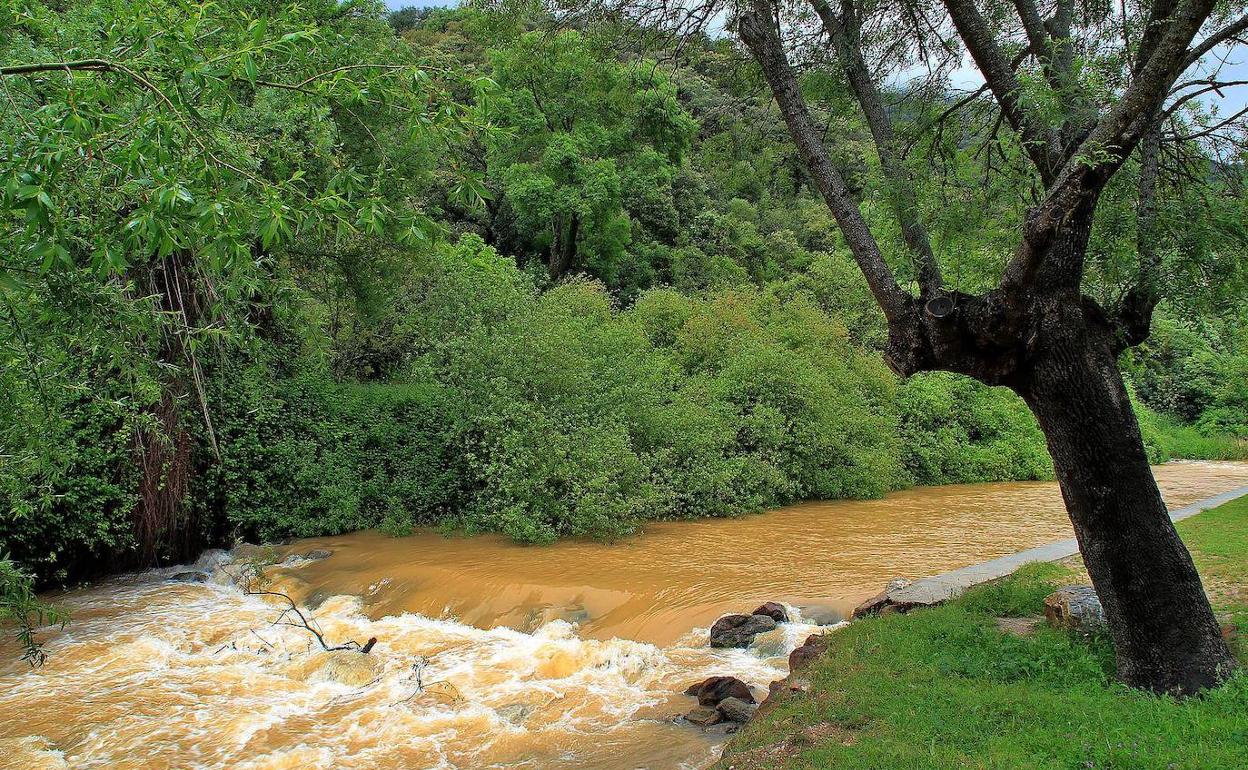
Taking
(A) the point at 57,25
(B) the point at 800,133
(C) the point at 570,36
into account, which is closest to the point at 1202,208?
(B) the point at 800,133

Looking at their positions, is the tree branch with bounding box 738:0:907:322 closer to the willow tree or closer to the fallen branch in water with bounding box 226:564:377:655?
the willow tree

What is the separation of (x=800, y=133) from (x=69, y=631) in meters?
10.9

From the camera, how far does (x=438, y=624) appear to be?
10.3 meters

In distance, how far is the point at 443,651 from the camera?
30.2 feet

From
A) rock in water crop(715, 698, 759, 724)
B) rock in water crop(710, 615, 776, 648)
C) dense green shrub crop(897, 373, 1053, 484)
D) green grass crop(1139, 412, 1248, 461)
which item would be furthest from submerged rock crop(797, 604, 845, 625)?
green grass crop(1139, 412, 1248, 461)

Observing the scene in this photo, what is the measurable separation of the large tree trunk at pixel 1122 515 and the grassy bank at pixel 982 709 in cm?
30

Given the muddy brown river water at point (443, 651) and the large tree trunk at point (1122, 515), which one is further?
the muddy brown river water at point (443, 651)

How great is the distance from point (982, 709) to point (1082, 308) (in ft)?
9.79

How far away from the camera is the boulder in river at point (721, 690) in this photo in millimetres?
7289

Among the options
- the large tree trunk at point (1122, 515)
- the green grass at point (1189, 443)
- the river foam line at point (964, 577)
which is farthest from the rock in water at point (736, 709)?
the green grass at point (1189, 443)

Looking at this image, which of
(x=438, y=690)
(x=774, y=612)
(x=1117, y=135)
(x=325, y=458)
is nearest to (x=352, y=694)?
(x=438, y=690)

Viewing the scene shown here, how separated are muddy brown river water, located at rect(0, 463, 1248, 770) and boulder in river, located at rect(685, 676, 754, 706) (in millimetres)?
290

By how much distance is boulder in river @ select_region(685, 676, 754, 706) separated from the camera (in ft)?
23.9

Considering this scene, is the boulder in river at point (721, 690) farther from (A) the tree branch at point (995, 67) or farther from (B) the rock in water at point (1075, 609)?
(A) the tree branch at point (995, 67)
